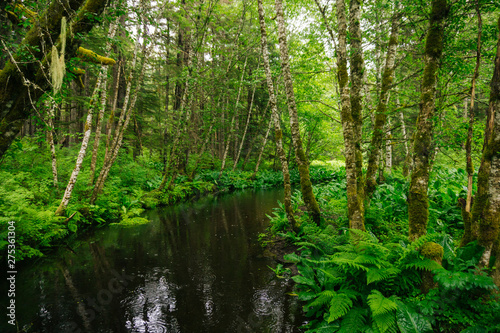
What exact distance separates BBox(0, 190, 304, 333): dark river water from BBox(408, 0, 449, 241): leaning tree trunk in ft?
7.87

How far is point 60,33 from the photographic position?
348 cm

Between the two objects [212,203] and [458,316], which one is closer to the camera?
[458,316]

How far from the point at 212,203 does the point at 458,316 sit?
1094 centimetres

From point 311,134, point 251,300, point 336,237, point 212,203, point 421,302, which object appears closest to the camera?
point 421,302

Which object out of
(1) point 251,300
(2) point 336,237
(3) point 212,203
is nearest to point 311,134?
(3) point 212,203

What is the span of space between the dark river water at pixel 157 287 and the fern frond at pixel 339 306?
2.76 feet

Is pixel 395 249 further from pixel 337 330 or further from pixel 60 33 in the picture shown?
pixel 60 33

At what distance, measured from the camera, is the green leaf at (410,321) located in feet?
8.25

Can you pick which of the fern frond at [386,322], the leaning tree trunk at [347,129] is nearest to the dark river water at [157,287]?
the fern frond at [386,322]

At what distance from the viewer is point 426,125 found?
3299 millimetres

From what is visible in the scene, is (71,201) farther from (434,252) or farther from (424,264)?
(434,252)

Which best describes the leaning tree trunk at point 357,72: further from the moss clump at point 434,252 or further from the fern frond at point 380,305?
the fern frond at point 380,305

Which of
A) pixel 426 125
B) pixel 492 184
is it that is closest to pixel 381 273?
pixel 492 184

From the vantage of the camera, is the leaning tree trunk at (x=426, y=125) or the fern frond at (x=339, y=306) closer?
the fern frond at (x=339, y=306)
